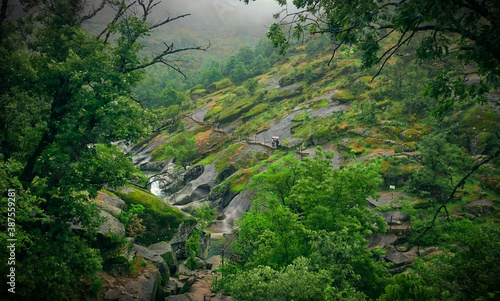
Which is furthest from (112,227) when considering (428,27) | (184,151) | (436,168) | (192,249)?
(184,151)

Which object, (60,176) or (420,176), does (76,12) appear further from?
(420,176)

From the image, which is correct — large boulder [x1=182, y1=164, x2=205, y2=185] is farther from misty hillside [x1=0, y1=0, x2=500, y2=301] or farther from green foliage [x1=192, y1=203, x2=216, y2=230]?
misty hillside [x1=0, y1=0, x2=500, y2=301]

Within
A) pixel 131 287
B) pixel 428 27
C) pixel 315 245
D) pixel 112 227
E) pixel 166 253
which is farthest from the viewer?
pixel 166 253

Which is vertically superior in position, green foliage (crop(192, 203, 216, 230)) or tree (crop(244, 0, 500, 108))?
tree (crop(244, 0, 500, 108))

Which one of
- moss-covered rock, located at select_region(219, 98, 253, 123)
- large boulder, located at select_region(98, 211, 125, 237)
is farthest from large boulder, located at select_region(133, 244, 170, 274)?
moss-covered rock, located at select_region(219, 98, 253, 123)

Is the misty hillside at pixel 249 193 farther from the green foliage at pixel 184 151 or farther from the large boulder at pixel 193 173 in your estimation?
the green foliage at pixel 184 151

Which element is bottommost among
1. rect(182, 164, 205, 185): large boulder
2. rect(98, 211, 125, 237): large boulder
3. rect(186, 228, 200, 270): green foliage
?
rect(182, 164, 205, 185): large boulder

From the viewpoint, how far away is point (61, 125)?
11.1 metres

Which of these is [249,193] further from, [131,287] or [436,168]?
[131,287]

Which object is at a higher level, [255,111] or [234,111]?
[234,111]

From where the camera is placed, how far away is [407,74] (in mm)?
46250

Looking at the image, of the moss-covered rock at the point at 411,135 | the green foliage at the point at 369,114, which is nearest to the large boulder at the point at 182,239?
the moss-covered rock at the point at 411,135

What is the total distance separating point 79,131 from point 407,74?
5106cm

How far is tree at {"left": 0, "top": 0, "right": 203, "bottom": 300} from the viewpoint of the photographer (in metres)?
10.7
